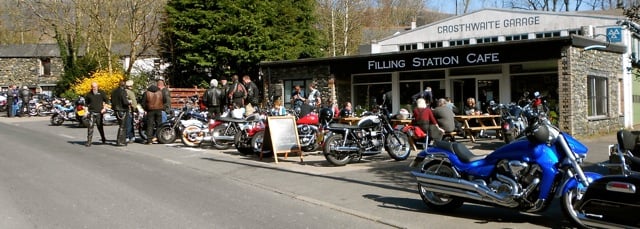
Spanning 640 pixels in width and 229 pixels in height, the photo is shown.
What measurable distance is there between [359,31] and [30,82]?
32948 millimetres

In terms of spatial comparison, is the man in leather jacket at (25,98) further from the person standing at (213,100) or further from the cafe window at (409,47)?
the cafe window at (409,47)

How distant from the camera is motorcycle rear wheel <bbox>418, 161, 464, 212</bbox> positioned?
761cm

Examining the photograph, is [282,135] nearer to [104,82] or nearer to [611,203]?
[611,203]

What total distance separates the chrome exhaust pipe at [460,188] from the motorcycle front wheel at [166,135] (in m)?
10.8

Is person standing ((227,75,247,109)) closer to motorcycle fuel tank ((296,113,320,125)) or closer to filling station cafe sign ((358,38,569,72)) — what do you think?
motorcycle fuel tank ((296,113,320,125))

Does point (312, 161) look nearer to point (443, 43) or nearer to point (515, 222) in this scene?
point (515, 222)

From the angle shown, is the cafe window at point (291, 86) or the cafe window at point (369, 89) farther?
the cafe window at point (291, 86)

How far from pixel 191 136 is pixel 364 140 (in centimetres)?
584

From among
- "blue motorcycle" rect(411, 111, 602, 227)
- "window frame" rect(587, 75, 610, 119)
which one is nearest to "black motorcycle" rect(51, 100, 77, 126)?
"window frame" rect(587, 75, 610, 119)

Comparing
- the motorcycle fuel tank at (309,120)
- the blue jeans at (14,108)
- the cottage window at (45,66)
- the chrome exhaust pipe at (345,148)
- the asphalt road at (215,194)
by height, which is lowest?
the asphalt road at (215,194)

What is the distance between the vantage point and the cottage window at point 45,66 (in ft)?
199

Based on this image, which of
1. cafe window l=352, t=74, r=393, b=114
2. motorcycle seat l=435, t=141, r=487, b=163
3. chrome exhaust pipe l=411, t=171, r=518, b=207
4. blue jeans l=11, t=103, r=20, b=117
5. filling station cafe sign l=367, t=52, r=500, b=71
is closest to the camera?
chrome exhaust pipe l=411, t=171, r=518, b=207

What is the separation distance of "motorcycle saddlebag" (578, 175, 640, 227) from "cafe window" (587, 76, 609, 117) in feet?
47.2

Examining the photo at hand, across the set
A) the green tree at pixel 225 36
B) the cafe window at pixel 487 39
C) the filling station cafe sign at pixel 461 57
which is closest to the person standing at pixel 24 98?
the green tree at pixel 225 36
